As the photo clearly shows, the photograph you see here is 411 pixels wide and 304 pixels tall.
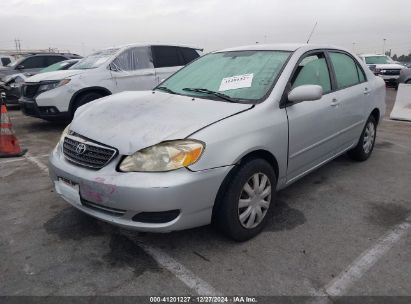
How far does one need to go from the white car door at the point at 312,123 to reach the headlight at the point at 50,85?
16.0 ft

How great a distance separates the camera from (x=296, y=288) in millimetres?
2326

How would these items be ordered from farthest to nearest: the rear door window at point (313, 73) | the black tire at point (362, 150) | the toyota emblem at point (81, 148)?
the black tire at point (362, 150) → the rear door window at point (313, 73) → the toyota emblem at point (81, 148)

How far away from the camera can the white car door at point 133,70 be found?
23.6 ft

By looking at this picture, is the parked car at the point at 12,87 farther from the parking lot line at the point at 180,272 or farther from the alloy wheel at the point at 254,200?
the alloy wheel at the point at 254,200

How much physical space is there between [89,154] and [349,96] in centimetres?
295

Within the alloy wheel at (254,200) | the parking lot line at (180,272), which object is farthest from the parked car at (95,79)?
the alloy wheel at (254,200)

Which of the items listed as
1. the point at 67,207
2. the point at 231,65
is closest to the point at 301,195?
the point at 231,65

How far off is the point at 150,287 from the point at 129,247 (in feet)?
1.76

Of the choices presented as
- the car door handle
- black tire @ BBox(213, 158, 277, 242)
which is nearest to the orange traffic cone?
black tire @ BBox(213, 158, 277, 242)

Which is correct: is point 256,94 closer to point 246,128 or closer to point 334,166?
point 246,128

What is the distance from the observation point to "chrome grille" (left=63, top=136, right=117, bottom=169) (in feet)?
8.43

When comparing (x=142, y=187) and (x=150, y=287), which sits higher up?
(x=142, y=187)

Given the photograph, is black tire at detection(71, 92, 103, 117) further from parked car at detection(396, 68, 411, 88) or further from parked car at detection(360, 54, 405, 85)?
parked car at detection(360, 54, 405, 85)

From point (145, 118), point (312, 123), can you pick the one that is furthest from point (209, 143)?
point (312, 123)
